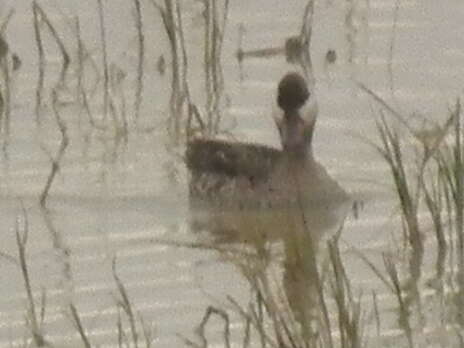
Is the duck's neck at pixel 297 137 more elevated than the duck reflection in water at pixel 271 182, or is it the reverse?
the duck's neck at pixel 297 137

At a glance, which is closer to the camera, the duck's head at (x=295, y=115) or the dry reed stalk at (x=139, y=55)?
the duck's head at (x=295, y=115)

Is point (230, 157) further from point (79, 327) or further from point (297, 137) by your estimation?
point (79, 327)

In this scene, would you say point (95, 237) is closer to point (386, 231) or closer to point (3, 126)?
point (386, 231)

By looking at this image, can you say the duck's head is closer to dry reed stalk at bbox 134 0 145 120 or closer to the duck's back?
the duck's back

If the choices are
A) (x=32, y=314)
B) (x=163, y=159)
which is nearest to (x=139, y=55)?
(x=163, y=159)

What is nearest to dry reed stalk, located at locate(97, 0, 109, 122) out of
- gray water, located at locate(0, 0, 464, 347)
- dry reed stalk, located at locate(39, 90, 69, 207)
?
gray water, located at locate(0, 0, 464, 347)

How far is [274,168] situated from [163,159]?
40 cm

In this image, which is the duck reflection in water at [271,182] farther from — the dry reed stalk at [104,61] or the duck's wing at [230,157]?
the dry reed stalk at [104,61]

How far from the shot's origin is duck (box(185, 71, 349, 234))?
8.71 meters

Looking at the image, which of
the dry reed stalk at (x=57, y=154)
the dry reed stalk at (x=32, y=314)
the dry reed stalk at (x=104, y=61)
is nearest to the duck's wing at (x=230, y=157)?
the dry reed stalk at (x=57, y=154)

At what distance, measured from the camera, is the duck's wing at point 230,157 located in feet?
28.9

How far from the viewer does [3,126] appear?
9.33 m

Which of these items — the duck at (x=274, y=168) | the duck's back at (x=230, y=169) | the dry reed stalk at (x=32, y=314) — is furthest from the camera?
the duck's back at (x=230, y=169)

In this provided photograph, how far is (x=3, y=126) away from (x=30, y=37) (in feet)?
4.19
